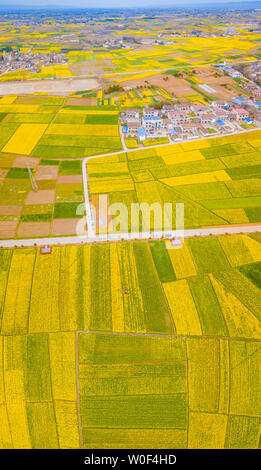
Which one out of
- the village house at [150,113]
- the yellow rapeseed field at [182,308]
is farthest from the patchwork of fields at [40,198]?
the village house at [150,113]

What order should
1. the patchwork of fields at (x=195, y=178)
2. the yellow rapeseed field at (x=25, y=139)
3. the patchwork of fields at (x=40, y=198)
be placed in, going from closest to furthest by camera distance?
1. the patchwork of fields at (x=40, y=198)
2. the patchwork of fields at (x=195, y=178)
3. the yellow rapeseed field at (x=25, y=139)

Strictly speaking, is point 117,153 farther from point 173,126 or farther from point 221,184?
point 221,184

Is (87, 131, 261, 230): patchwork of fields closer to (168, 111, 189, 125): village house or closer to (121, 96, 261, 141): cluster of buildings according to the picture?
(121, 96, 261, 141): cluster of buildings

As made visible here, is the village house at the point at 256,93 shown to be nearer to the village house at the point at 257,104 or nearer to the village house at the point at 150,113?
the village house at the point at 257,104

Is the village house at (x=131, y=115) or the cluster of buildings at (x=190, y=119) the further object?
the village house at (x=131, y=115)

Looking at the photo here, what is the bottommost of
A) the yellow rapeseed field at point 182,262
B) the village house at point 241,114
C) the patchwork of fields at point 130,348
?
the patchwork of fields at point 130,348

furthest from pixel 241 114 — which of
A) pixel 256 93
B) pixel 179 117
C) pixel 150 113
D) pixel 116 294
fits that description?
pixel 116 294

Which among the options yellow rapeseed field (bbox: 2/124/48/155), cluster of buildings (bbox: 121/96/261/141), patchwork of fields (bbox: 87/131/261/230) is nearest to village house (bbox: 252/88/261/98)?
cluster of buildings (bbox: 121/96/261/141)
